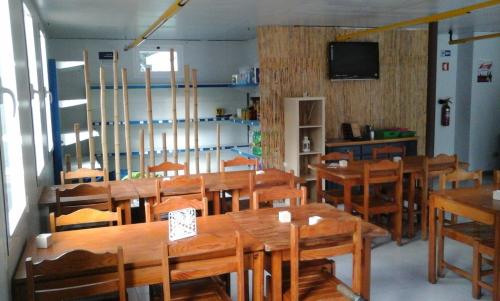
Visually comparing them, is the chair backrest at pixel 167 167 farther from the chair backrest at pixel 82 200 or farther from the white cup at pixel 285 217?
the white cup at pixel 285 217

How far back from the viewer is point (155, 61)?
861 cm

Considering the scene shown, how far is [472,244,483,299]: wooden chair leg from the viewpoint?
372 cm

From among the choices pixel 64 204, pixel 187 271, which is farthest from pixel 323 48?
pixel 187 271

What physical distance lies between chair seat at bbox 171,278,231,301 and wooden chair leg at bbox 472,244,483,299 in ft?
6.99

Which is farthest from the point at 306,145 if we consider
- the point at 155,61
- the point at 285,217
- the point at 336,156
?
the point at 285,217

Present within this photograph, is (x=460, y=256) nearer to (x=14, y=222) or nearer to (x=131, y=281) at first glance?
(x=131, y=281)

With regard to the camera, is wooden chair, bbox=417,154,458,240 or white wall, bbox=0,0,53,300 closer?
white wall, bbox=0,0,53,300

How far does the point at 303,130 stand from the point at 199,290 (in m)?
4.75

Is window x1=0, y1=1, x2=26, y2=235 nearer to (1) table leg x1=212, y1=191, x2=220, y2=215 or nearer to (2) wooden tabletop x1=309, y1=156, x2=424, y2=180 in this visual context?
(1) table leg x1=212, y1=191, x2=220, y2=215

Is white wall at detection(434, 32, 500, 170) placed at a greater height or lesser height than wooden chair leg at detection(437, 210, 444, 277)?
greater

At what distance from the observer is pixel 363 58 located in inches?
296

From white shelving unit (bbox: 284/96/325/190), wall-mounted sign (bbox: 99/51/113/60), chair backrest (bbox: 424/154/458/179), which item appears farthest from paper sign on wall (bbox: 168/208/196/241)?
wall-mounted sign (bbox: 99/51/113/60)

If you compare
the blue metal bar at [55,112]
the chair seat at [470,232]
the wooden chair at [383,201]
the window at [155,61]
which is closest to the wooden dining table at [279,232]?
the chair seat at [470,232]

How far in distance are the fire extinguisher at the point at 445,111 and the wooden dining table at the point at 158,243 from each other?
19.8 ft
